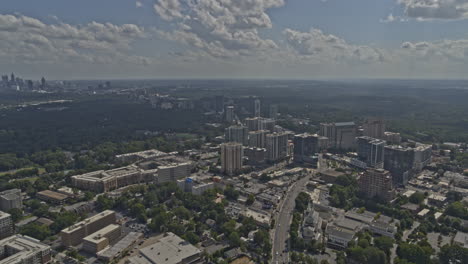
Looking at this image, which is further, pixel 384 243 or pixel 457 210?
pixel 457 210

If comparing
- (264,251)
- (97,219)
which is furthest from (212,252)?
(97,219)

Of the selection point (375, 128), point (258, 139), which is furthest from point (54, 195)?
point (375, 128)

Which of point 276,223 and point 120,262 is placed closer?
point 120,262

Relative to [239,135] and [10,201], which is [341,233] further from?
[239,135]

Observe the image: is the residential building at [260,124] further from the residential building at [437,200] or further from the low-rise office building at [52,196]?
the low-rise office building at [52,196]

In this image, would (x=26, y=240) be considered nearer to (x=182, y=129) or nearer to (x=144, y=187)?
(x=144, y=187)

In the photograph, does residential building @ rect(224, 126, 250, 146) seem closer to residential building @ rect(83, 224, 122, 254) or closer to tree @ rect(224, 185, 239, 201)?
tree @ rect(224, 185, 239, 201)

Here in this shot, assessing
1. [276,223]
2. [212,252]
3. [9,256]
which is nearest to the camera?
[9,256]
